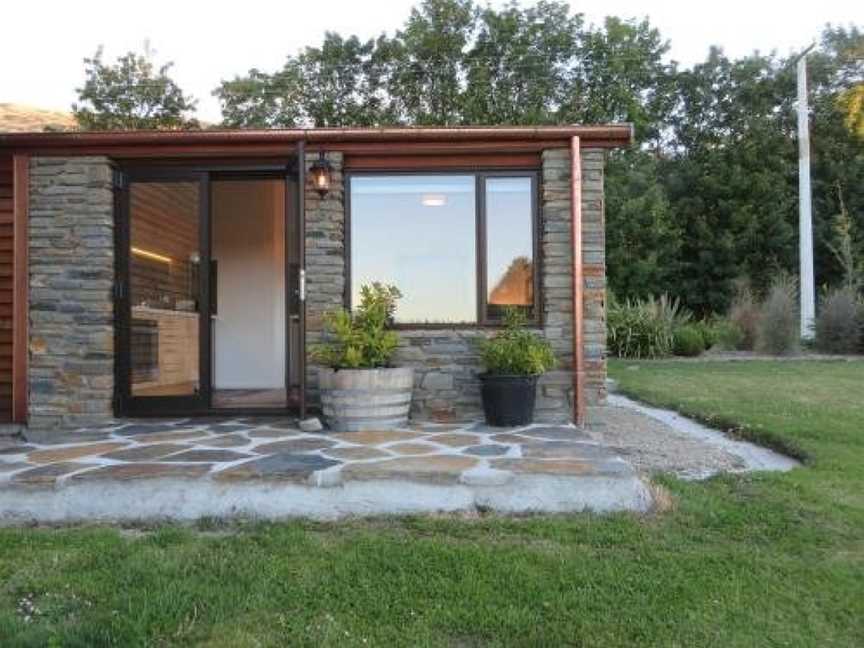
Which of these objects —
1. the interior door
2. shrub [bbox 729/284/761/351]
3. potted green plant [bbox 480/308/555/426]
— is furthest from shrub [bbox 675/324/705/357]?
the interior door

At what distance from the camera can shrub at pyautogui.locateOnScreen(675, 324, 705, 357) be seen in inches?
494

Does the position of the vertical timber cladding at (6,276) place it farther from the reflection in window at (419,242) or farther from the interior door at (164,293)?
the reflection in window at (419,242)

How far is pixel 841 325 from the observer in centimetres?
1302

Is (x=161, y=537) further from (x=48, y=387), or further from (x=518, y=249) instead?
(x=518, y=249)

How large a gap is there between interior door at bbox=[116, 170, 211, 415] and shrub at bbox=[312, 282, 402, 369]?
3.20 feet

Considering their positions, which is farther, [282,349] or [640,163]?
[640,163]

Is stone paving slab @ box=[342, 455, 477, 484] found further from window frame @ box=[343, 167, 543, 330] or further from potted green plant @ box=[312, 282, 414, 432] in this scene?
window frame @ box=[343, 167, 543, 330]

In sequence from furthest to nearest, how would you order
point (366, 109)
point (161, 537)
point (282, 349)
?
point (366, 109)
point (282, 349)
point (161, 537)

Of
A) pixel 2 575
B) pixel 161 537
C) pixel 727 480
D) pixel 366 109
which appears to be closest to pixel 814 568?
pixel 727 480

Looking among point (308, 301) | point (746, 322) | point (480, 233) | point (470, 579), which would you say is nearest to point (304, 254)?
point (308, 301)

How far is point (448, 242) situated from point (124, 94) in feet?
51.2

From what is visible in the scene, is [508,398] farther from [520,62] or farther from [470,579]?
[520,62]

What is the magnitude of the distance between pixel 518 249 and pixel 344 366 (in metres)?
1.59

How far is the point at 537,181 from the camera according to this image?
530 centimetres
